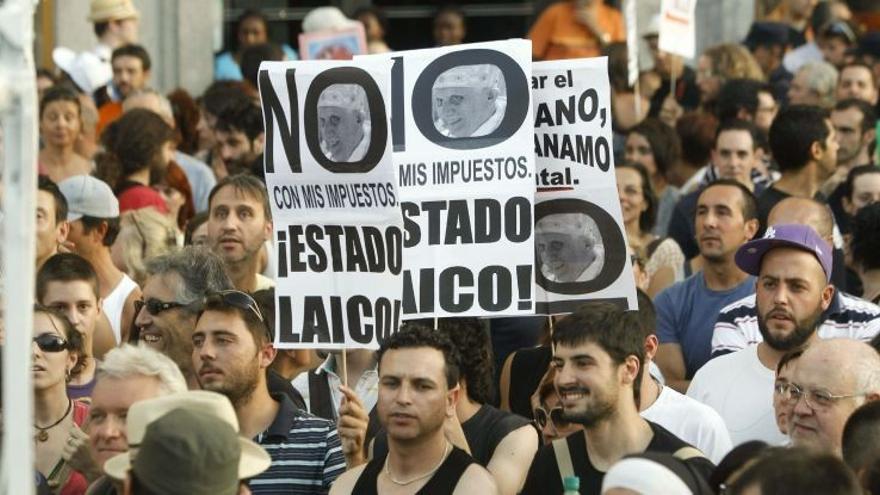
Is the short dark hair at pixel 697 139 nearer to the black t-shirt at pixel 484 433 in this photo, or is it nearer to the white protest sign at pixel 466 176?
the white protest sign at pixel 466 176

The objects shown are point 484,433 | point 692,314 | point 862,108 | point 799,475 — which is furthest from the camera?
point 862,108

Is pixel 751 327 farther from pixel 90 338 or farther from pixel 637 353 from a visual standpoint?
pixel 90 338

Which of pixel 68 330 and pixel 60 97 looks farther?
pixel 60 97

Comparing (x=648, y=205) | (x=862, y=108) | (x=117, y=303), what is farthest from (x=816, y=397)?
(x=862, y=108)

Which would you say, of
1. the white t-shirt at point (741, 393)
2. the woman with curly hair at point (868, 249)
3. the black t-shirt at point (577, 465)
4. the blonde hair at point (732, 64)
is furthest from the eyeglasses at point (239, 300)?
the blonde hair at point (732, 64)

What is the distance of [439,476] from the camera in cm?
746

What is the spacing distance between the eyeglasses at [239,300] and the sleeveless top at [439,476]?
99 centimetres

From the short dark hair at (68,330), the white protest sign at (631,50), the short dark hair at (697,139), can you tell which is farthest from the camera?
the white protest sign at (631,50)

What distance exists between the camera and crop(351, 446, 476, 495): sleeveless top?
7.42 metres

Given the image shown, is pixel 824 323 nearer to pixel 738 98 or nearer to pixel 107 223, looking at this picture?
pixel 107 223

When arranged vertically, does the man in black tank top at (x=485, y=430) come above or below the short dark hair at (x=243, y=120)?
below

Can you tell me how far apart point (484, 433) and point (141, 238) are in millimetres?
3847

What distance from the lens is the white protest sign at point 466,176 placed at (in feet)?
27.6

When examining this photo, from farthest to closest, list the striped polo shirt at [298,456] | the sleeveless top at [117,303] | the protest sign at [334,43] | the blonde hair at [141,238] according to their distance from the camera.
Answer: the protest sign at [334,43]
the blonde hair at [141,238]
the sleeveless top at [117,303]
the striped polo shirt at [298,456]
